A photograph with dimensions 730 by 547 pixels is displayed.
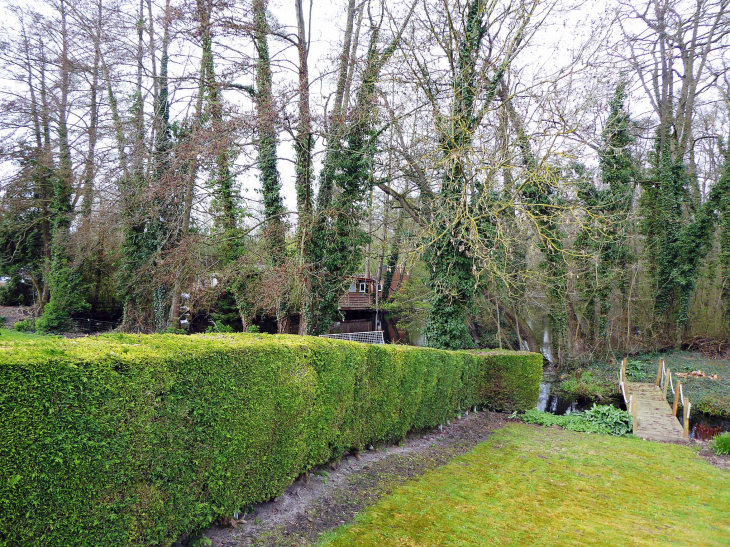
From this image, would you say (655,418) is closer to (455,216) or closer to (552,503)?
(455,216)

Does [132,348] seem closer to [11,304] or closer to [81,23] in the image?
[81,23]

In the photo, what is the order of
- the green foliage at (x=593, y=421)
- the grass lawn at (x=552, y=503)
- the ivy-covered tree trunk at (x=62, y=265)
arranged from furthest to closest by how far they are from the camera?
the ivy-covered tree trunk at (x=62, y=265), the green foliage at (x=593, y=421), the grass lawn at (x=552, y=503)

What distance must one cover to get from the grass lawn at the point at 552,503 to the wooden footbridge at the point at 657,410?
9.22 feet

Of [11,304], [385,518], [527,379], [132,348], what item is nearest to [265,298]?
[527,379]

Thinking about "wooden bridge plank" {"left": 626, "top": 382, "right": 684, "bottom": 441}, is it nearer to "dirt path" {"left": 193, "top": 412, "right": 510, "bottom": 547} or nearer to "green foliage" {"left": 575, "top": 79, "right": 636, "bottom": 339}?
"green foliage" {"left": 575, "top": 79, "right": 636, "bottom": 339}

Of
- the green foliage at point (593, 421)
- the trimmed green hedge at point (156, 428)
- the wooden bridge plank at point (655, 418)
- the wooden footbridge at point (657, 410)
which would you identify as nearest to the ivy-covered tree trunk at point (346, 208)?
the green foliage at point (593, 421)

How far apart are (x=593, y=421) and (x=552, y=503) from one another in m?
7.48

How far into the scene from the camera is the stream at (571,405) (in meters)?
13.8

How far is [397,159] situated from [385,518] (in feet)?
35.0

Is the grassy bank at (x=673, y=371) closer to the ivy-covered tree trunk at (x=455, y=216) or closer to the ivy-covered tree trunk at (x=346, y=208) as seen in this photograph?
the ivy-covered tree trunk at (x=455, y=216)

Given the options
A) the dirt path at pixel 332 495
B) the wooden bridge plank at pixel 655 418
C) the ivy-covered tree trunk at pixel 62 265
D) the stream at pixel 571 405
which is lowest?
the stream at pixel 571 405

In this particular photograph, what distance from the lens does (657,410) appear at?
13273 mm

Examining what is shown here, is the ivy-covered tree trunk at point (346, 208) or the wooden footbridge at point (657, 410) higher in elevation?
the ivy-covered tree trunk at point (346, 208)

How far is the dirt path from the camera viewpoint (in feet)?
12.5
